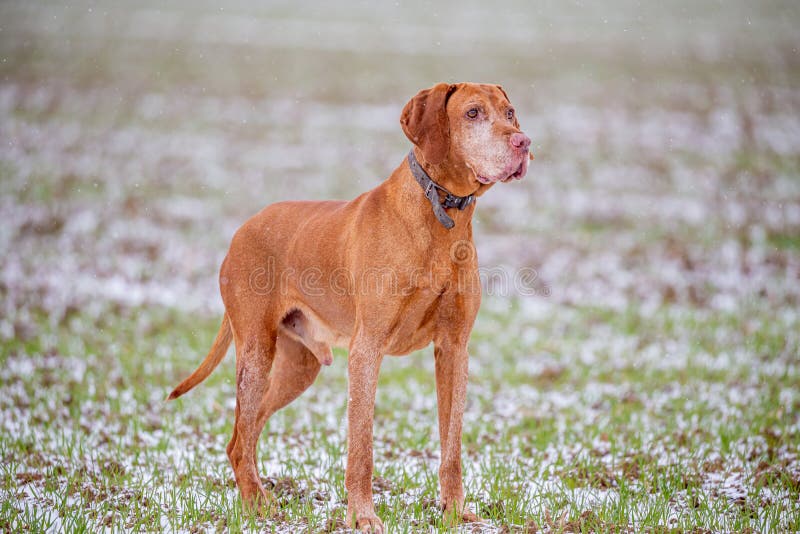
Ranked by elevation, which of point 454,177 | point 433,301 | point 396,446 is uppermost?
point 454,177

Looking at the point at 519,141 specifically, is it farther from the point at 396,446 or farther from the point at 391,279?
the point at 396,446

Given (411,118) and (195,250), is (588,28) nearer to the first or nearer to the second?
(195,250)

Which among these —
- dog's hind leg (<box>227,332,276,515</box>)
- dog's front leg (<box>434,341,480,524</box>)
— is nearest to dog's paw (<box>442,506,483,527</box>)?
dog's front leg (<box>434,341,480,524</box>)

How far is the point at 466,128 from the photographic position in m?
4.11

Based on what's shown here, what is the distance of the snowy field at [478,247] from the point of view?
5.26m

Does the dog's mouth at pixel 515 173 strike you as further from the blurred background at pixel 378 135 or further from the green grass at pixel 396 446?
the blurred background at pixel 378 135

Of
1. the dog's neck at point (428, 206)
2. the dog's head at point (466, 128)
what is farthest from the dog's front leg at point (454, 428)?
the dog's head at point (466, 128)

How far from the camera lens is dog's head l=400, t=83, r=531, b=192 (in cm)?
400

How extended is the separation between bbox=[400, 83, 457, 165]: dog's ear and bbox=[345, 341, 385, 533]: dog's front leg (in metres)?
1.07

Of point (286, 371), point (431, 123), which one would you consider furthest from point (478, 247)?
point (431, 123)

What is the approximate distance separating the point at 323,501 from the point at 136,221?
10.6 meters

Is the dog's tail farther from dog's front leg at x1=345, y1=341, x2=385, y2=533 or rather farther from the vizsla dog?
dog's front leg at x1=345, y1=341, x2=385, y2=533

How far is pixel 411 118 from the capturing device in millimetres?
4207

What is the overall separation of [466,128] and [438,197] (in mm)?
388
